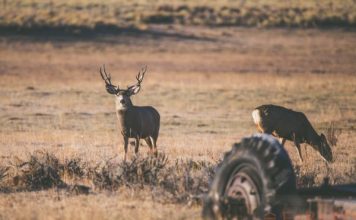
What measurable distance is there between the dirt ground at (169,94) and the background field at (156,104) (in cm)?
4

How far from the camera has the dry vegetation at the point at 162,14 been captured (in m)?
61.0

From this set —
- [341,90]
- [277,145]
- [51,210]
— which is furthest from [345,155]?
[341,90]

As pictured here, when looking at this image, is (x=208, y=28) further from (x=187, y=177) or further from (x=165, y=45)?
(x=187, y=177)

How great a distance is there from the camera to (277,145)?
849 cm

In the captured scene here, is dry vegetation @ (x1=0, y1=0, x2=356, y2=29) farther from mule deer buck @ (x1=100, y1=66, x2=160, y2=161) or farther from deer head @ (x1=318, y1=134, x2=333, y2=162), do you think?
deer head @ (x1=318, y1=134, x2=333, y2=162)

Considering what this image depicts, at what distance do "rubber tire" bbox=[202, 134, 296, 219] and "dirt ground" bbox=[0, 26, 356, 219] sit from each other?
5.39 ft

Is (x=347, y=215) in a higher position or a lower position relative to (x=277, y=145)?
lower

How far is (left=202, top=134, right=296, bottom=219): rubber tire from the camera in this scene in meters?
8.31

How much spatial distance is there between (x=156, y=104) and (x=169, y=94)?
11.9 ft

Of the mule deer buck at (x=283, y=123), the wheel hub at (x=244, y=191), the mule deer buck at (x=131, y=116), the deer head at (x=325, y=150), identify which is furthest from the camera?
the mule deer buck at (x=283, y=123)

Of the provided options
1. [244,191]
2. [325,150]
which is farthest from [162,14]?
[244,191]

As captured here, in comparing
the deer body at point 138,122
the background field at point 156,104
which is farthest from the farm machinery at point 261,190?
the deer body at point 138,122

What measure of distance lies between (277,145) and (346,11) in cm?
6755

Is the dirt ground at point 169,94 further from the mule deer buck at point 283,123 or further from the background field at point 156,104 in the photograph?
the mule deer buck at point 283,123
